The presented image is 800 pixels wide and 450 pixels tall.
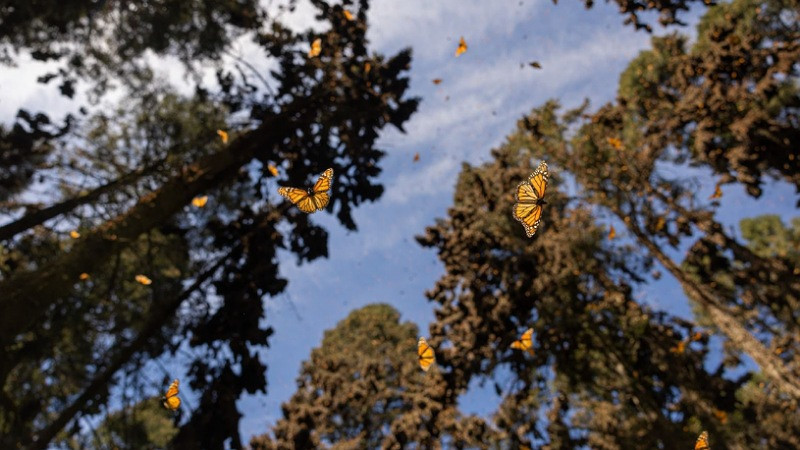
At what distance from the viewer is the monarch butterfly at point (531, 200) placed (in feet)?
9.43

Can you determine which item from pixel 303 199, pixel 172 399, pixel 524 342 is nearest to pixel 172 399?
pixel 172 399

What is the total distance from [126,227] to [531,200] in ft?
17.0

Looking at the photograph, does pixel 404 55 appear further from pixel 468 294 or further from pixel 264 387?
pixel 264 387

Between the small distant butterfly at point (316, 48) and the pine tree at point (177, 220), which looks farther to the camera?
the small distant butterfly at point (316, 48)

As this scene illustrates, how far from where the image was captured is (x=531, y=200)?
2.95m

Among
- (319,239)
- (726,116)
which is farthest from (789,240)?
(319,239)

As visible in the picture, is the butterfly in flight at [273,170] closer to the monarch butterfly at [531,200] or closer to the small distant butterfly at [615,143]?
the monarch butterfly at [531,200]

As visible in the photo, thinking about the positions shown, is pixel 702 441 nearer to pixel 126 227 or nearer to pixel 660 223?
pixel 126 227

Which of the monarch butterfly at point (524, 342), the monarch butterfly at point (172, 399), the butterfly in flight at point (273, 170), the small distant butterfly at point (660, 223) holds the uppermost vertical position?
the small distant butterfly at point (660, 223)

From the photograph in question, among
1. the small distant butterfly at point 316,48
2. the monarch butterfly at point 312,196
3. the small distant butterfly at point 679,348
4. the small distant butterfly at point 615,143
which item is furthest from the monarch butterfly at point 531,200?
the small distant butterfly at point 615,143

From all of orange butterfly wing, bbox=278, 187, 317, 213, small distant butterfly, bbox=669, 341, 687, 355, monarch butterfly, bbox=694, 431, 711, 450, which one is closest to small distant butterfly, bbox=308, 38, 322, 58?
orange butterfly wing, bbox=278, 187, 317, 213

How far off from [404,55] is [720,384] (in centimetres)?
934

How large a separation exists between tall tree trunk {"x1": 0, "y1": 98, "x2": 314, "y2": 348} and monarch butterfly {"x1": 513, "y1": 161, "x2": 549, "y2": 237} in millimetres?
4786

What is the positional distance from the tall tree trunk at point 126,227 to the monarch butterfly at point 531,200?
15.7 ft
